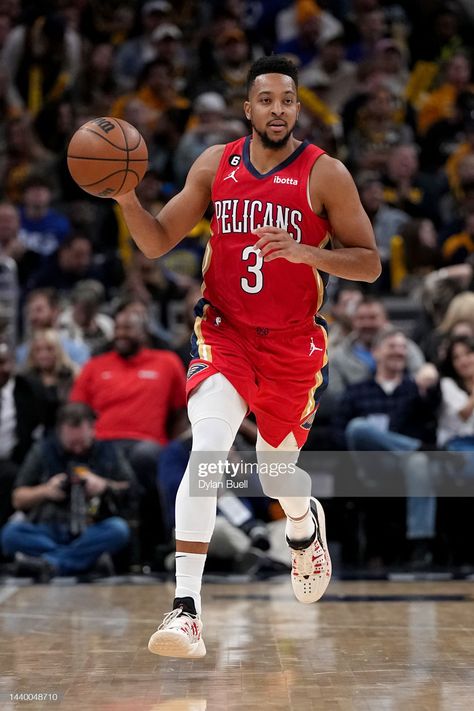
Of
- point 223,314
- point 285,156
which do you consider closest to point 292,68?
point 285,156

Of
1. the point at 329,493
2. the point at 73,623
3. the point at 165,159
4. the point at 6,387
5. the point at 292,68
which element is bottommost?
the point at 73,623

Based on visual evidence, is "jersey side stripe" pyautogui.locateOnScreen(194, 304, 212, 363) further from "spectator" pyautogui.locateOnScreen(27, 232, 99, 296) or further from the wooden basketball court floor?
"spectator" pyautogui.locateOnScreen(27, 232, 99, 296)

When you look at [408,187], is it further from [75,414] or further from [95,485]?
[95,485]

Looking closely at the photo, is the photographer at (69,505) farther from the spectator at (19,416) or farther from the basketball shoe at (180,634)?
the basketball shoe at (180,634)

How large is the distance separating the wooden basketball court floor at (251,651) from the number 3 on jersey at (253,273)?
60.5 inches

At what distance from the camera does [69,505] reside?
8711 mm

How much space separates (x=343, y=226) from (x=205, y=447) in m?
1.13

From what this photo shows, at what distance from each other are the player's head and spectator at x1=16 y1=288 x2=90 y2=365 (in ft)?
16.8

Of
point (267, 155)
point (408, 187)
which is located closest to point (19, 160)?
point (408, 187)

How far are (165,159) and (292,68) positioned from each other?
7.45m

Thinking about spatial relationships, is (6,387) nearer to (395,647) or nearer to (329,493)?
(329,493)

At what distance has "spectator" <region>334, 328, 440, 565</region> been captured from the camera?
884 cm

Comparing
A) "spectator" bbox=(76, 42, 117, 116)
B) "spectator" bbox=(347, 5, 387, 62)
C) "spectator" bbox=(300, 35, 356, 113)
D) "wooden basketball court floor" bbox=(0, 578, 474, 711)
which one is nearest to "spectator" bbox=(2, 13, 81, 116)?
"spectator" bbox=(76, 42, 117, 116)

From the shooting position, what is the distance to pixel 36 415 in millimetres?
9398
